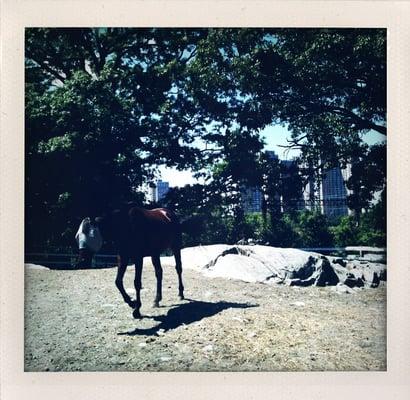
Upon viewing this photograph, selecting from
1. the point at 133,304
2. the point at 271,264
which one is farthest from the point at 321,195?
the point at 133,304

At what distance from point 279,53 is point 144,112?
146cm

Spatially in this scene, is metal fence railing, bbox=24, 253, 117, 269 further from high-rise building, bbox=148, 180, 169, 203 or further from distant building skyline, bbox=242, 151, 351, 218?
distant building skyline, bbox=242, 151, 351, 218

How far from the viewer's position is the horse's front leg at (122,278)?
444 cm

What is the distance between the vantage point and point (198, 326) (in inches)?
170

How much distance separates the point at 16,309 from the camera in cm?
423

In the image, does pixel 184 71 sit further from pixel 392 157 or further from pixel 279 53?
pixel 392 157

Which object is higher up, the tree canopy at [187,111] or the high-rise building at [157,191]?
the tree canopy at [187,111]

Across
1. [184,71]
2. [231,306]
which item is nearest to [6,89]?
[184,71]

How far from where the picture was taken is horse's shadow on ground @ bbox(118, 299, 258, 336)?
4.30m

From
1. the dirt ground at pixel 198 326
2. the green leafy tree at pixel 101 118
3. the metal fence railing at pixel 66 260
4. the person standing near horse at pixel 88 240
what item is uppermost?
the green leafy tree at pixel 101 118

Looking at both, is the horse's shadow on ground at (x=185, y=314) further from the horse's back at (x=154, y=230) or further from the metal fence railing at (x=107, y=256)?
the metal fence railing at (x=107, y=256)

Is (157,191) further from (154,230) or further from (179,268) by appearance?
(179,268)

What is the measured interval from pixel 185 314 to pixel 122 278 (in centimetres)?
71

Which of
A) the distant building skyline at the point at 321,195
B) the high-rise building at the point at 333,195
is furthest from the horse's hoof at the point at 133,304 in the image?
the high-rise building at the point at 333,195
